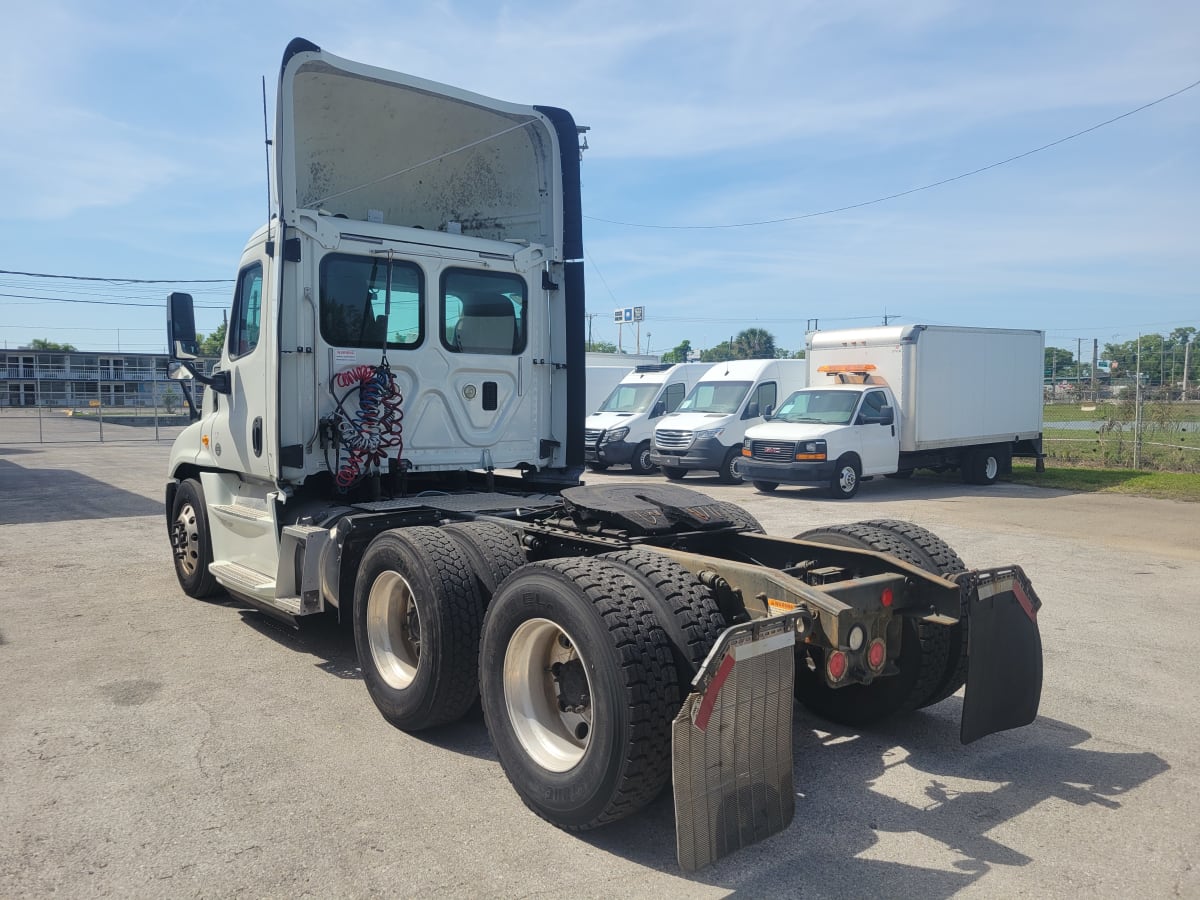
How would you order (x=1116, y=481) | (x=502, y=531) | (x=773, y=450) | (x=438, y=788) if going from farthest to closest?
(x=1116, y=481) → (x=773, y=450) → (x=502, y=531) → (x=438, y=788)

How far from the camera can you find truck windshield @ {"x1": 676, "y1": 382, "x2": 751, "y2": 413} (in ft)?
64.6

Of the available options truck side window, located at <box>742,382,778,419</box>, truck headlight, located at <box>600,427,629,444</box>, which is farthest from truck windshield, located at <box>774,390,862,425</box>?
truck headlight, located at <box>600,427,629,444</box>

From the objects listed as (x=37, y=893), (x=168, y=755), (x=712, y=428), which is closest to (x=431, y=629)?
(x=168, y=755)

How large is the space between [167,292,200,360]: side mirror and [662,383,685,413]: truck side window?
1539 cm

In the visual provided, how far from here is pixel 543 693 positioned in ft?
13.5

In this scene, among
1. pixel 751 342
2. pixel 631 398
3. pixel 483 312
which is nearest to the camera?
pixel 483 312

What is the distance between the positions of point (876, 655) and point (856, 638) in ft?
0.68

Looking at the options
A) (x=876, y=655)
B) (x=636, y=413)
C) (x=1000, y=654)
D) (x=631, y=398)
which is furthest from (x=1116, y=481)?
A: (x=876, y=655)

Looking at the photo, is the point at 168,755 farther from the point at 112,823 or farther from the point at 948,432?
the point at 948,432

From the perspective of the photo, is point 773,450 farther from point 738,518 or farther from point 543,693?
point 543,693

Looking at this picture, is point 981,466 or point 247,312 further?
point 981,466

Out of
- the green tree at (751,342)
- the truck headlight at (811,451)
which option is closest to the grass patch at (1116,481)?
the truck headlight at (811,451)

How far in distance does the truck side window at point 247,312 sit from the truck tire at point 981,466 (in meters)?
15.6

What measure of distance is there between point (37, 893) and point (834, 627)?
303cm
